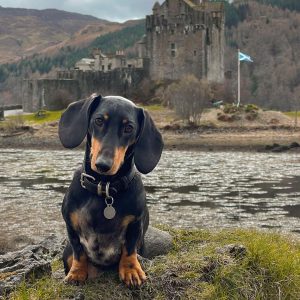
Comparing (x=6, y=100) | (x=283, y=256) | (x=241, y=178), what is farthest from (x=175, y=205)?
(x=6, y=100)

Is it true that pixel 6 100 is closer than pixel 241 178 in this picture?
No

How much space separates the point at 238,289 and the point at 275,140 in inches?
1900

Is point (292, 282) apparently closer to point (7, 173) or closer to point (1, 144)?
point (7, 173)

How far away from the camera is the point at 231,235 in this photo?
8.02 meters

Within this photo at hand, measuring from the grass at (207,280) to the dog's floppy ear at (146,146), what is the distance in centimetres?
108

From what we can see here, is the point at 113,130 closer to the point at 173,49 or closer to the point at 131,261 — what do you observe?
the point at 131,261

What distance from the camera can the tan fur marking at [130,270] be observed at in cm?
511

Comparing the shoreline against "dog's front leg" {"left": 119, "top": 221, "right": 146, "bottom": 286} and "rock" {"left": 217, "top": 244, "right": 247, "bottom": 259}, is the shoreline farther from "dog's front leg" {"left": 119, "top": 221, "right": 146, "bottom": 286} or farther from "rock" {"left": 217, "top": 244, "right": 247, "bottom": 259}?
"dog's front leg" {"left": 119, "top": 221, "right": 146, "bottom": 286}

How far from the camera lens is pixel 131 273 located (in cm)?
512

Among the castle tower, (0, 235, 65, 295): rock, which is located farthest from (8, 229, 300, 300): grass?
the castle tower

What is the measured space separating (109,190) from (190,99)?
2167 inches

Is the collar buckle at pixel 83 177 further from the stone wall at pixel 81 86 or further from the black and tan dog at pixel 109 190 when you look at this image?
the stone wall at pixel 81 86

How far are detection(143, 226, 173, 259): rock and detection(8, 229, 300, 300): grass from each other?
1.48 feet

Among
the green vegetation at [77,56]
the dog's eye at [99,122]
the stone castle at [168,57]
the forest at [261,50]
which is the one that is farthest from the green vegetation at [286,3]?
the dog's eye at [99,122]
